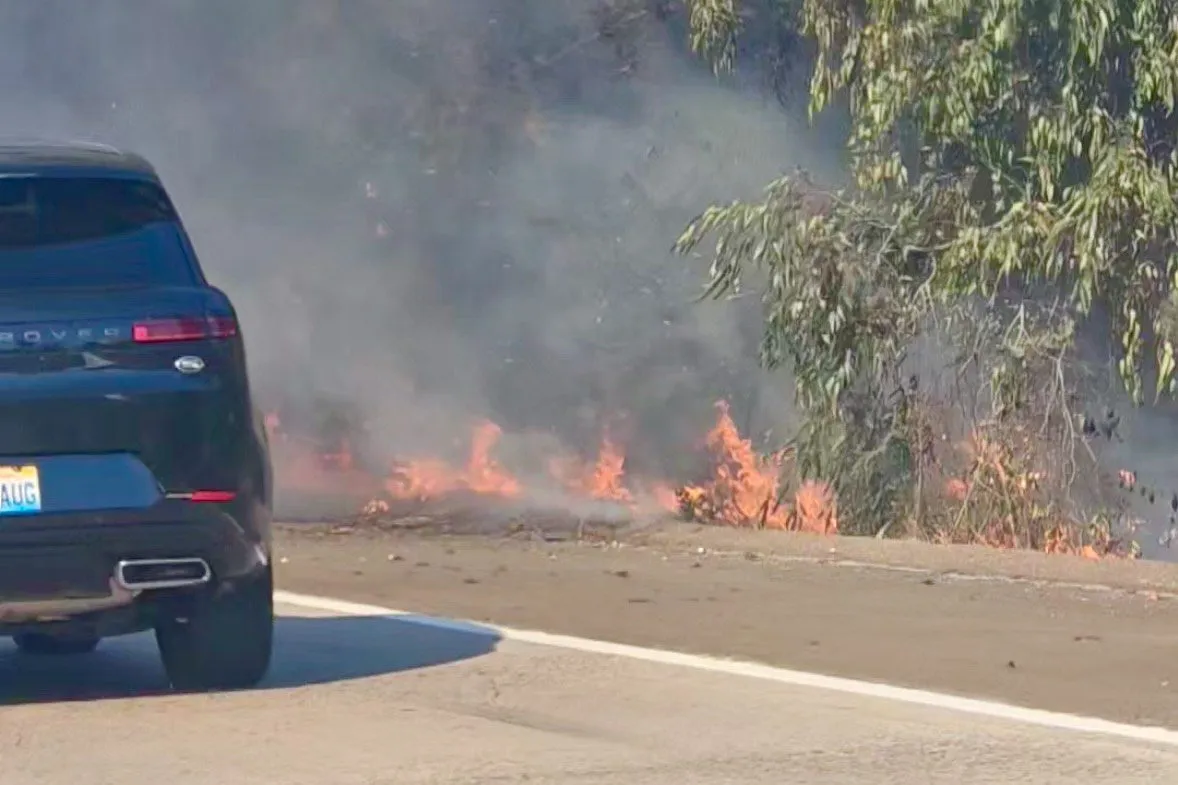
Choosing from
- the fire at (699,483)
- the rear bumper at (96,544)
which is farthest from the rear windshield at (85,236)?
the fire at (699,483)

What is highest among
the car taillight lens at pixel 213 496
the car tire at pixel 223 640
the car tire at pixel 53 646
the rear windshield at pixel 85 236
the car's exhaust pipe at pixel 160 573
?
the rear windshield at pixel 85 236

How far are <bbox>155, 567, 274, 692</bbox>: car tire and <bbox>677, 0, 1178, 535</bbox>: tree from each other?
6878 mm

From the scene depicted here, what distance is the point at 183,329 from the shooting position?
8.42 meters

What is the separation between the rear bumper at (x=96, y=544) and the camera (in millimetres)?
8180

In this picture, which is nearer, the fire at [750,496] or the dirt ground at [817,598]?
the dirt ground at [817,598]

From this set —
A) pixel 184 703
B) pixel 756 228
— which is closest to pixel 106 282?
pixel 184 703

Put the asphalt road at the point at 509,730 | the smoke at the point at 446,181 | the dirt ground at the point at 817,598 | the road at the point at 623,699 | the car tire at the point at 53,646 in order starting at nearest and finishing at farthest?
the asphalt road at the point at 509,730
the road at the point at 623,699
the dirt ground at the point at 817,598
the car tire at the point at 53,646
the smoke at the point at 446,181

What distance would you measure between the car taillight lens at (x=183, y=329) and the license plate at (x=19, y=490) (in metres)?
0.58

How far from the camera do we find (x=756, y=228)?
1586 centimetres

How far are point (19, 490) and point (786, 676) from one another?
3.04 m

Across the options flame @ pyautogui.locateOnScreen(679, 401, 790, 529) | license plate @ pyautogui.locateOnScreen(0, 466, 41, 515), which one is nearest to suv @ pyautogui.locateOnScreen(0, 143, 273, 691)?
license plate @ pyautogui.locateOnScreen(0, 466, 41, 515)

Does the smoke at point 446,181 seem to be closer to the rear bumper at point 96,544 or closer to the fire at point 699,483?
the fire at point 699,483

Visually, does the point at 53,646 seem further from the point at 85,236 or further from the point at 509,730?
the point at 509,730

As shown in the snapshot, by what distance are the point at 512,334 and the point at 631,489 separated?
1926 mm
